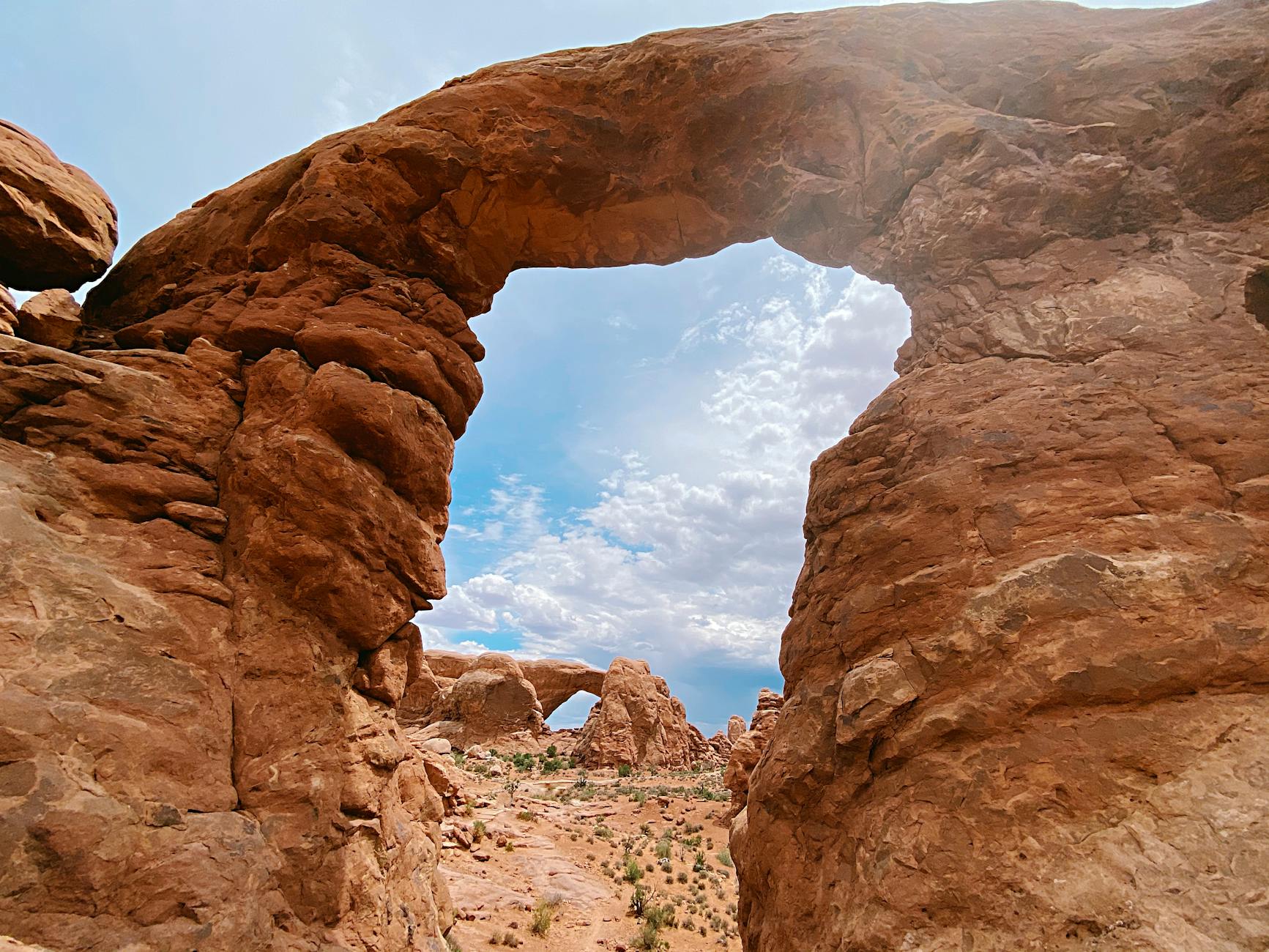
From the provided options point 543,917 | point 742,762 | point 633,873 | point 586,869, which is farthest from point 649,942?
point 742,762

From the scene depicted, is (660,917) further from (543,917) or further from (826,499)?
(826,499)

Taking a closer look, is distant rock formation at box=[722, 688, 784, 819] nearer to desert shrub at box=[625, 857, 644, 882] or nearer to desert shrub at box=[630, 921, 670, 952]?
desert shrub at box=[625, 857, 644, 882]

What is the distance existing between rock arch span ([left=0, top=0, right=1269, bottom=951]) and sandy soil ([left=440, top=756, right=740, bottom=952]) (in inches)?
127

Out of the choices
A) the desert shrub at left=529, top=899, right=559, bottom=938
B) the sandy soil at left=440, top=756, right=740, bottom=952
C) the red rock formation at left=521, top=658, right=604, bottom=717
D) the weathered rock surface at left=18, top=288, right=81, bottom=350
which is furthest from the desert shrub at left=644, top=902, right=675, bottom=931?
the red rock formation at left=521, top=658, right=604, bottom=717

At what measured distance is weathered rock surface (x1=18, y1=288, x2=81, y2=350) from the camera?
22.1 feet

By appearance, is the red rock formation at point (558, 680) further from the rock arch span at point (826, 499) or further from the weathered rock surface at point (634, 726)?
the rock arch span at point (826, 499)

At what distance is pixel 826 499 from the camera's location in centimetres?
539

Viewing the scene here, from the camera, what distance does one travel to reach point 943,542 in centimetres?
437

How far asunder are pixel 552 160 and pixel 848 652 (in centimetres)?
745

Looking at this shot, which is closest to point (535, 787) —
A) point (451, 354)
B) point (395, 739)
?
point (395, 739)

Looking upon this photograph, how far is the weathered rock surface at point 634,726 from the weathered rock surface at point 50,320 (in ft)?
77.8

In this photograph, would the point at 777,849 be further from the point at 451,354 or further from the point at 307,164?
the point at 307,164

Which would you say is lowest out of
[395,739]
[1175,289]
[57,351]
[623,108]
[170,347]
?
[395,739]

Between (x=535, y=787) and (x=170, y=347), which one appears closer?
(x=170, y=347)
